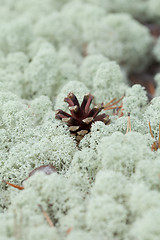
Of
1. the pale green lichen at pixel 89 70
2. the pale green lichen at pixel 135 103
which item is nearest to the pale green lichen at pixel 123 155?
the pale green lichen at pixel 135 103

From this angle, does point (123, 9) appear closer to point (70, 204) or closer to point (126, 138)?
point (126, 138)

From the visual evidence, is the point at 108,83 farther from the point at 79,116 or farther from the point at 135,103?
the point at 79,116

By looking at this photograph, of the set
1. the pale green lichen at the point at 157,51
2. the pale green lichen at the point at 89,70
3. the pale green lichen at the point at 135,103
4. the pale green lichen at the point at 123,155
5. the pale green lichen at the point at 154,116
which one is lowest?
the pale green lichen at the point at 123,155

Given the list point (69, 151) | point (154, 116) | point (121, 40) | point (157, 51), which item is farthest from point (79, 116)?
point (157, 51)

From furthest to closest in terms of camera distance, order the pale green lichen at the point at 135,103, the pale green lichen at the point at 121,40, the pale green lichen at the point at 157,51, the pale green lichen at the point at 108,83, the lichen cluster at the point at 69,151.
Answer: the pale green lichen at the point at 157,51
the pale green lichen at the point at 121,40
the pale green lichen at the point at 108,83
the pale green lichen at the point at 135,103
the lichen cluster at the point at 69,151

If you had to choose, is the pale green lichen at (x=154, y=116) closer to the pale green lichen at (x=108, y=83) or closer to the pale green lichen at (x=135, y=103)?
the pale green lichen at (x=135, y=103)

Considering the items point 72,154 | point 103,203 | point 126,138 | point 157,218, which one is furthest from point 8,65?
point 157,218
